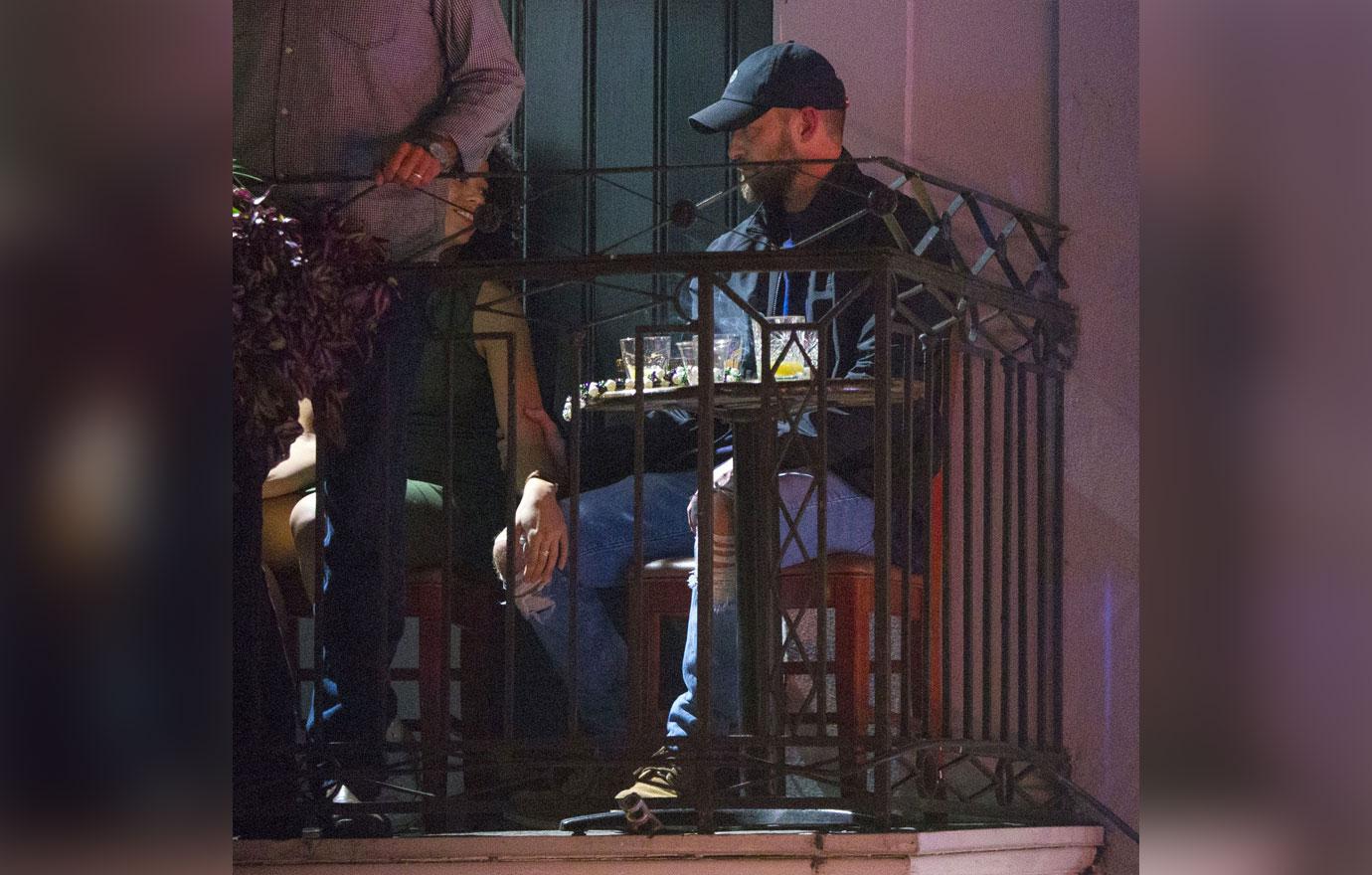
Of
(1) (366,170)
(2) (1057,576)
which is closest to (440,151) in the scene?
(1) (366,170)

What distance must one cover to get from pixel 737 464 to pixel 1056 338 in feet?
3.29

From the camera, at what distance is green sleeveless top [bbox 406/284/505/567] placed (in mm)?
4266

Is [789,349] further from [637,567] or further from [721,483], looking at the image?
[637,567]

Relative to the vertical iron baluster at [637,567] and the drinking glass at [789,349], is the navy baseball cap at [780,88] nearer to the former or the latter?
the drinking glass at [789,349]

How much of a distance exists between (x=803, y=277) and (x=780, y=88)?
50cm

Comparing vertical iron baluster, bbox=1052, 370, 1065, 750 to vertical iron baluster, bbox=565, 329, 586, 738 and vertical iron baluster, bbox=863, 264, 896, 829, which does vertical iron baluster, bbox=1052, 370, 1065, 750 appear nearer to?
vertical iron baluster, bbox=863, 264, 896, 829

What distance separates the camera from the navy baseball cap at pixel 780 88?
413 centimetres

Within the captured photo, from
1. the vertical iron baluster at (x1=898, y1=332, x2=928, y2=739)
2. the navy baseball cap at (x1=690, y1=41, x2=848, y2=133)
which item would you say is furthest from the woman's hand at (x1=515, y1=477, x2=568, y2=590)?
the navy baseball cap at (x1=690, y1=41, x2=848, y2=133)

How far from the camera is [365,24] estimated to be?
362 cm

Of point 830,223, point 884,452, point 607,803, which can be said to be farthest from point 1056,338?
point 607,803

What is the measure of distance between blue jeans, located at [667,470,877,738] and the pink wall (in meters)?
0.65

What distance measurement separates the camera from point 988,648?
3668 mm
